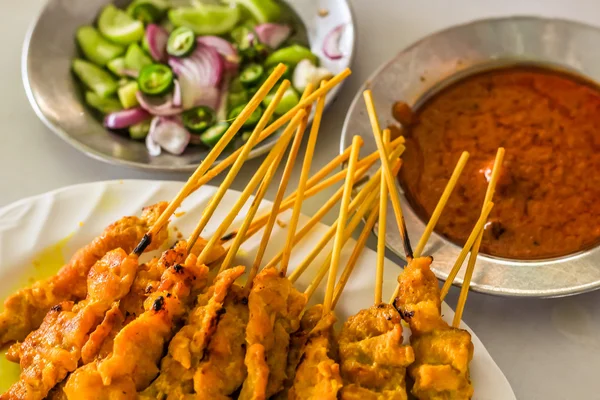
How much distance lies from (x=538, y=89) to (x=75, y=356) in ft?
8.22

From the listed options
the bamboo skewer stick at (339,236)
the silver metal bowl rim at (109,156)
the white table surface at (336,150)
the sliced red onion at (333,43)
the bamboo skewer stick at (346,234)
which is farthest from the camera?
the sliced red onion at (333,43)

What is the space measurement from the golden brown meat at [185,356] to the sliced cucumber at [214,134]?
4.26 ft

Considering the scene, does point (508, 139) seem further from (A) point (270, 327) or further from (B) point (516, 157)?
(A) point (270, 327)

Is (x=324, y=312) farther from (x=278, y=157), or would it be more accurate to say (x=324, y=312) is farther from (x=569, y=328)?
(x=569, y=328)

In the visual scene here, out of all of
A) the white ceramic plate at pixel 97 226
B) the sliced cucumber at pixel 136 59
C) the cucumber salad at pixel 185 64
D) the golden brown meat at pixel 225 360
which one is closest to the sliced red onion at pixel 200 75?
the cucumber salad at pixel 185 64

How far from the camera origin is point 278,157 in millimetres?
2293

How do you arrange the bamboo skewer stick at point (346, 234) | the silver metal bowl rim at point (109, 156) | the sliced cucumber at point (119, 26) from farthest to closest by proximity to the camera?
the sliced cucumber at point (119, 26), the silver metal bowl rim at point (109, 156), the bamboo skewer stick at point (346, 234)

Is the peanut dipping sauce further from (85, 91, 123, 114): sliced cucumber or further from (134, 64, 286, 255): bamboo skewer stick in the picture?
(85, 91, 123, 114): sliced cucumber

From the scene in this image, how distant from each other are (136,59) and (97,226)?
4.05 feet

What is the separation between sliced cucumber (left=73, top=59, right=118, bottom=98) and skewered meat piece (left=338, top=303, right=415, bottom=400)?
215cm

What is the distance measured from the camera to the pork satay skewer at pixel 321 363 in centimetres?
179

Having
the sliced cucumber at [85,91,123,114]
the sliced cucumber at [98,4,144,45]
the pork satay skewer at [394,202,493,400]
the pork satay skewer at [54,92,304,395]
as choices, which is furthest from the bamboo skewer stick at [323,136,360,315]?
the sliced cucumber at [98,4,144,45]

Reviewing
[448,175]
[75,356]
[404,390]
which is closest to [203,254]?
[75,356]

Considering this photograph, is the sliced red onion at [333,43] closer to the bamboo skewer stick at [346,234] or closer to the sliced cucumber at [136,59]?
the sliced cucumber at [136,59]
